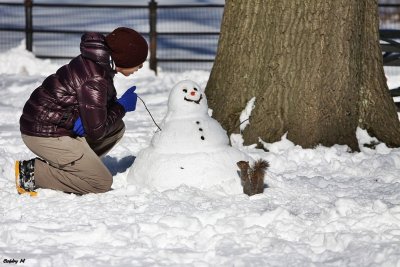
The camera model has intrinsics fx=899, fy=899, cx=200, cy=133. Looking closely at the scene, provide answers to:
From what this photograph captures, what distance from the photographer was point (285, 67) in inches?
277

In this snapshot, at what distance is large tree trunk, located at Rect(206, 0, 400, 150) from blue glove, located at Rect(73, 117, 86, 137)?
178cm

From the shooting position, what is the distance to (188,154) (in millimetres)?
5758

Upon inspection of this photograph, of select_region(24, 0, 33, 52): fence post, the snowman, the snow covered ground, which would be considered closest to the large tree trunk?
the snow covered ground

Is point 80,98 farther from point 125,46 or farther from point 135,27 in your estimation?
point 135,27

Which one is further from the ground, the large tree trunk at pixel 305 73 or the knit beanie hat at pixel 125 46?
the knit beanie hat at pixel 125 46

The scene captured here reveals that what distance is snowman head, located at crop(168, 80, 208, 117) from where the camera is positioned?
19.1 feet

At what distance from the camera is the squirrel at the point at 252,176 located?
18.1ft

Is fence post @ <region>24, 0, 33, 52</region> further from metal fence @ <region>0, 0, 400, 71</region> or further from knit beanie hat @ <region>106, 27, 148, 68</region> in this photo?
knit beanie hat @ <region>106, 27, 148, 68</region>

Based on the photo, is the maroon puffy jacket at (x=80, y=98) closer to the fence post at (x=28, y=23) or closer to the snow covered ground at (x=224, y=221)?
the snow covered ground at (x=224, y=221)

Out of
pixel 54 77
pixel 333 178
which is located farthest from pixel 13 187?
pixel 333 178

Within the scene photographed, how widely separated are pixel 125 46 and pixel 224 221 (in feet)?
4.33

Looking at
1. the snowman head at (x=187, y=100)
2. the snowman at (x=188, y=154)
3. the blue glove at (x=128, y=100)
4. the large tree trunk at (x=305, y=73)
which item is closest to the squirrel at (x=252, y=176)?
the snowman at (x=188, y=154)

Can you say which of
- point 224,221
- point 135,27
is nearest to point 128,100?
point 224,221

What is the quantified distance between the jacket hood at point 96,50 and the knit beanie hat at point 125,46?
6 cm
